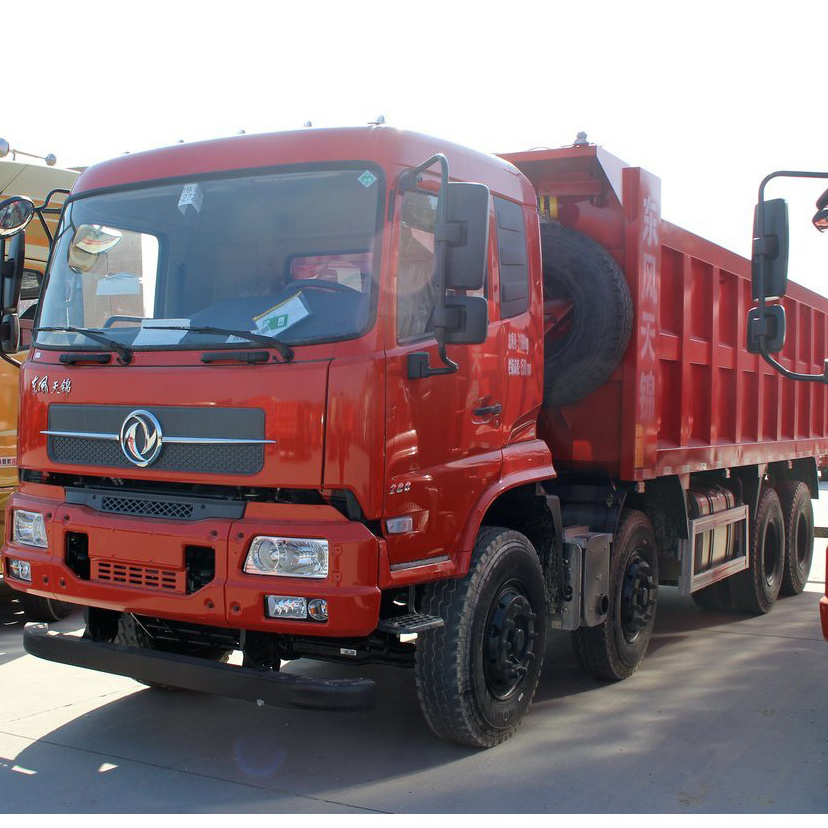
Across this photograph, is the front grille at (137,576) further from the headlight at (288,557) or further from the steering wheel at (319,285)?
the steering wheel at (319,285)

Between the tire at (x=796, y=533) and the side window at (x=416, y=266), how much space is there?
19.2 ft

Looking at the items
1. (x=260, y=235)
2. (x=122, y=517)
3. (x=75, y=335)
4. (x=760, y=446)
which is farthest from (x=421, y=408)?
(x=760, y=446)

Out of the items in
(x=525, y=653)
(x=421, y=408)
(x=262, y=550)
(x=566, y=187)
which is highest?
(x=566, y=187)

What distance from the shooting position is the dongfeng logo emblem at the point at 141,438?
421cm

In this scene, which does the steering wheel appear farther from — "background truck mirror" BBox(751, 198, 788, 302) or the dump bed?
the dump bed

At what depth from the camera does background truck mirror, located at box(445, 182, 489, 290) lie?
402 cm

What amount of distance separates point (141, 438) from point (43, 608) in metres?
3.28

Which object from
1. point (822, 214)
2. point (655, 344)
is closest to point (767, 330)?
point (822, 214)

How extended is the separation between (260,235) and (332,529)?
1.31 m

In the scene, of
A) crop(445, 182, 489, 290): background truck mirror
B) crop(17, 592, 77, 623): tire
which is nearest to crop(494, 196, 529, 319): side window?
crop(445, 182, 489, 290): background truck mirror

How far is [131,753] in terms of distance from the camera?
466 cm

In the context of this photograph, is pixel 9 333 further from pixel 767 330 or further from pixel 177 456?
pixel 767 330

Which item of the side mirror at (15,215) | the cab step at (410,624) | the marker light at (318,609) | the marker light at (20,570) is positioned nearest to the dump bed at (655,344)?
the cab step at (410,624)

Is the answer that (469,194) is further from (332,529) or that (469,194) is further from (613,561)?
(613,561)
